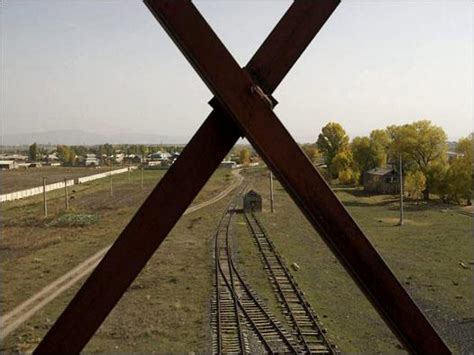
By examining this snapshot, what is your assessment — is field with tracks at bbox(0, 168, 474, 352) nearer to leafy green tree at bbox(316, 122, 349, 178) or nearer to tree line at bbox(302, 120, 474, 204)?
tree line at bbox(302, 120, 474, 204)

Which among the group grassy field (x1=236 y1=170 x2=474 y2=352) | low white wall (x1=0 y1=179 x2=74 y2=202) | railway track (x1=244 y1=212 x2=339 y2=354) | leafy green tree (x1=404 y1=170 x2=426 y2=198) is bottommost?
grassy field (x1=236 y1=170 x2=474 y2=352)

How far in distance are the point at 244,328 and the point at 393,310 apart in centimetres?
992

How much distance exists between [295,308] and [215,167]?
37.8ft

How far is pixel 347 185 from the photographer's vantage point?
61.8 m

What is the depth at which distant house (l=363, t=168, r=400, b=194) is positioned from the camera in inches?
1964

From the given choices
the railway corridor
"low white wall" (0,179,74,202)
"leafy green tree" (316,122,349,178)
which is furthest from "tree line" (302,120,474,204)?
"low white wall" (0,179,74,202)

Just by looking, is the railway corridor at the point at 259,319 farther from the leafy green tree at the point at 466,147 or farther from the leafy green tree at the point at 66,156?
the leafy green tree at the point at 66,156

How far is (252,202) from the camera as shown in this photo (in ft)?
115

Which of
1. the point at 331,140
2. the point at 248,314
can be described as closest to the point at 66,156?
the point at 331,140

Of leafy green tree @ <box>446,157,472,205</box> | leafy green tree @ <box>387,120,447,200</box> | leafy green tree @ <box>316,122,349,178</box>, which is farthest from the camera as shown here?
leafy green tree @ <box>316,122,349,178</box>

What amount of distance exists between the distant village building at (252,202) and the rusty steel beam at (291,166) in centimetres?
3329

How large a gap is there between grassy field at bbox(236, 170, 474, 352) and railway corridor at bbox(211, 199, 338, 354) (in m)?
0.38

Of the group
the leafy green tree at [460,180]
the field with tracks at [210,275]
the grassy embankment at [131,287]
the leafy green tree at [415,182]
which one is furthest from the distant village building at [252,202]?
the leafy green tree at [460,180]

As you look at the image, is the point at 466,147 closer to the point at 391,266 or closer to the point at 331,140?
the point at 331,140
